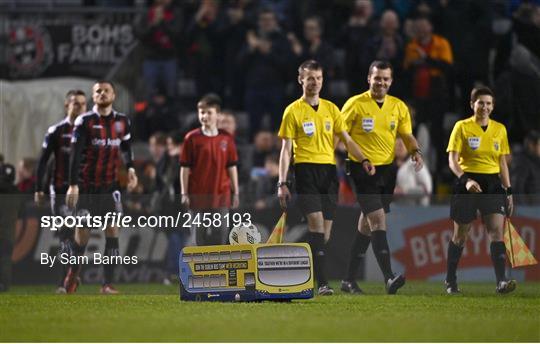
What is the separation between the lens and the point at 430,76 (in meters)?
19.8

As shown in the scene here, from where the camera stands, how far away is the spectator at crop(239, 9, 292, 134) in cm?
2030

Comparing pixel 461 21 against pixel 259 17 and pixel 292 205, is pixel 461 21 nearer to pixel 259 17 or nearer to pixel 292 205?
pixel 259 17

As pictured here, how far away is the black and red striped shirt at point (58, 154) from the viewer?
15344mm

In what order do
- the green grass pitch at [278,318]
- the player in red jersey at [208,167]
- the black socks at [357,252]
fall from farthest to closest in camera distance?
1. the player in red jersey at [208,167]
2. the black socks at [357,252]
3. the green grass pitch at [278,318]

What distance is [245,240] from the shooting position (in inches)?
496

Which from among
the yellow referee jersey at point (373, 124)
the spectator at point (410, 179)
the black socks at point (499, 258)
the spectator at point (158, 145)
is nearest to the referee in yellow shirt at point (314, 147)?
the yellow referee jersey at point (373, 124)

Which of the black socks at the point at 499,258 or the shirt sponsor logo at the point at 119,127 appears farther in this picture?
the shirt sponsor logo at the point at 119,127

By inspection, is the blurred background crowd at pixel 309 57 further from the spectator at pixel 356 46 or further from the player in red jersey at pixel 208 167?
the player in red jersey at pixel 208 167

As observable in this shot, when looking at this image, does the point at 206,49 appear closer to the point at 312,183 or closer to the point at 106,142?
the point at 106,142

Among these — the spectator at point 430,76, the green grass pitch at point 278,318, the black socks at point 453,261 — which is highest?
the spectator at point 430,76

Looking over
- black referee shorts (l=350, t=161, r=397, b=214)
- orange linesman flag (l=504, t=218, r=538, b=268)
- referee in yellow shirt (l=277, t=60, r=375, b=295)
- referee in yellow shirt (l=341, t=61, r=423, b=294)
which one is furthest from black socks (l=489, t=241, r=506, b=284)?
referee in yellow shirt (l=277, t=60, r=375, b=295)

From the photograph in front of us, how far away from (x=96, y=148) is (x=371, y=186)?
A: 2.95 metres

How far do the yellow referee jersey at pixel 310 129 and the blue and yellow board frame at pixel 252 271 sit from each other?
1.79 m

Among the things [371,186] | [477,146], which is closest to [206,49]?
[371,186]
